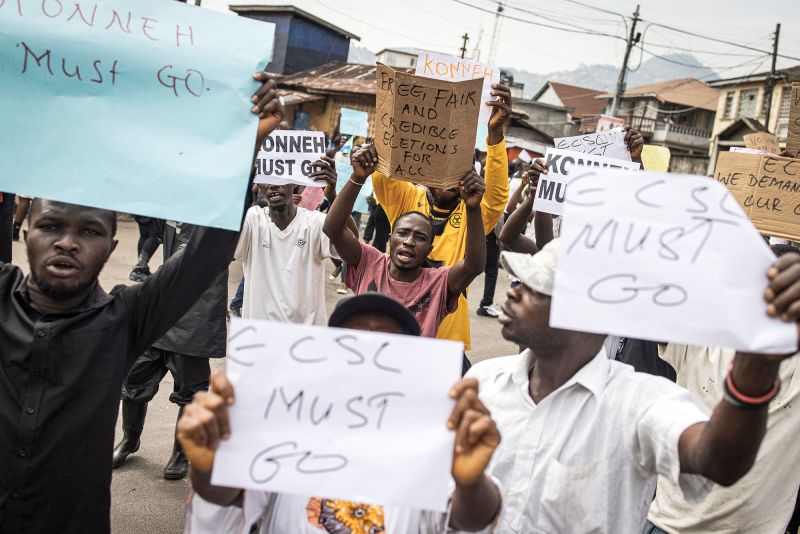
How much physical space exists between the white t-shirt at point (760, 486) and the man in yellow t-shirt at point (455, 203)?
1430 millimetres

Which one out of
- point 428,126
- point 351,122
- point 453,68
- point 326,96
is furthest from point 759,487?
point 326,96

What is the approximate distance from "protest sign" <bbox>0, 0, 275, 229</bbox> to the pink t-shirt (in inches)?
67.1

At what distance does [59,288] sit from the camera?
2090mm

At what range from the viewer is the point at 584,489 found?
6.48ft

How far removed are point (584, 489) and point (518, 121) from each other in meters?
30.4

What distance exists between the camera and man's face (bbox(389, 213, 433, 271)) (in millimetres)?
3691

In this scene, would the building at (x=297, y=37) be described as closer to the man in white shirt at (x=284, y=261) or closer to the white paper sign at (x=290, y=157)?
the white paper sign at (x=290, y=157)

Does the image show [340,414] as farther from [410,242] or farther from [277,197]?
[277,197]

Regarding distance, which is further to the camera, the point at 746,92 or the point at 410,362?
the point at 746,92

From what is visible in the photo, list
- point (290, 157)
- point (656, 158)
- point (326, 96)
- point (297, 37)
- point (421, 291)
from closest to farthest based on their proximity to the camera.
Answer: point (421, 291), point (290, 157), point (656, 158), point (326, 96), point (297, 37)

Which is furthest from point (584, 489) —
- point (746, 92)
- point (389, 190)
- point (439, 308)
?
point (746, 92)

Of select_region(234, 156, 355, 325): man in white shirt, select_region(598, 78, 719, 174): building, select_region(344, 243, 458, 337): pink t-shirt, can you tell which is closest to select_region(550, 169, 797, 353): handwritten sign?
select_region(344, 243, 458, 337): pink t-shirt

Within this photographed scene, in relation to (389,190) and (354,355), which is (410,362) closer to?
(354,355)

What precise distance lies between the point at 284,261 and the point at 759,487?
3.04 metres
